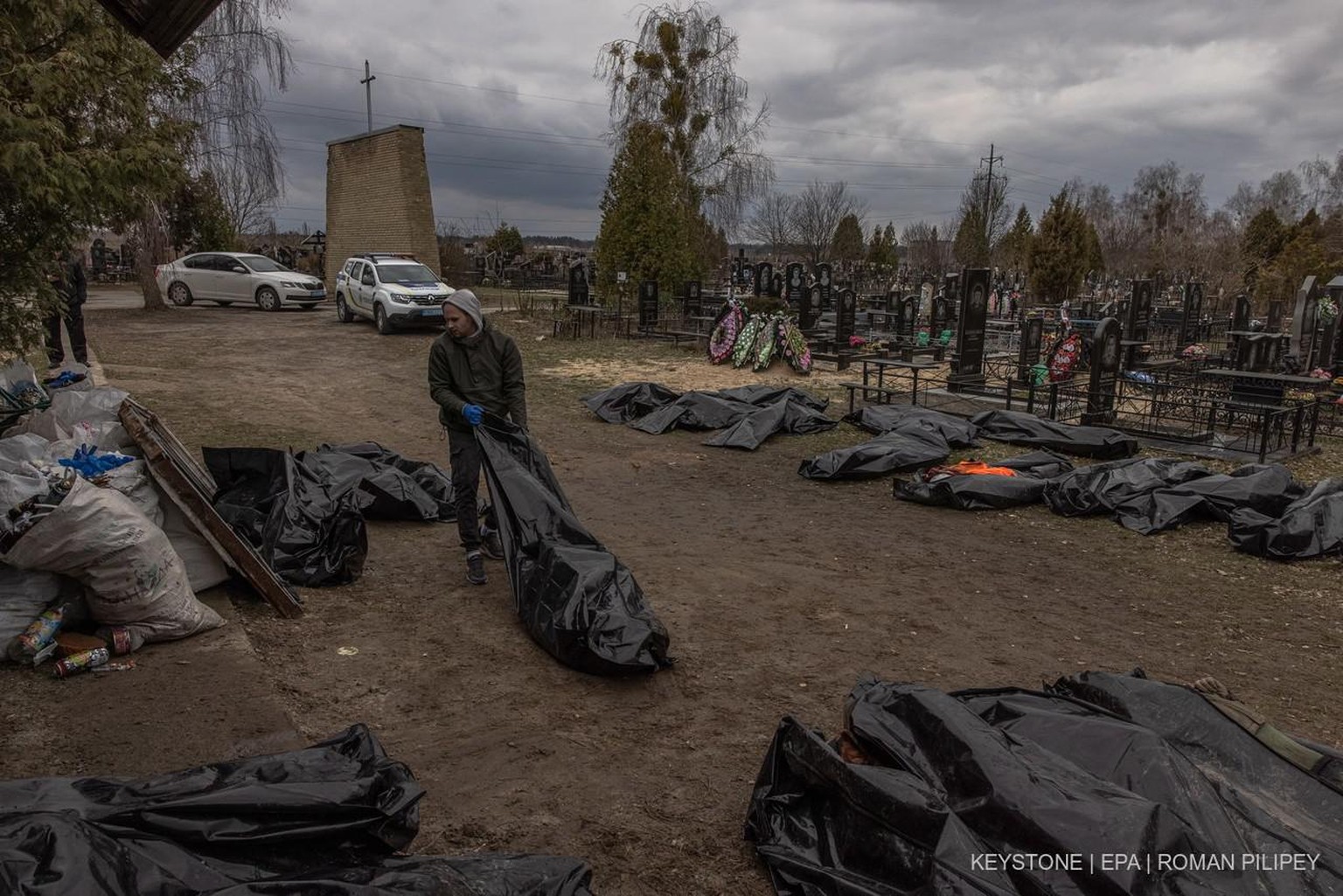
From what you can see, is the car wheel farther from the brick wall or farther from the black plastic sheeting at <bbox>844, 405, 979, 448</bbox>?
the black plastic sheeting at <bbox>844, 405, 979, 448</bbox>

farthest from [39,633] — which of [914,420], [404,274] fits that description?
[404,274]

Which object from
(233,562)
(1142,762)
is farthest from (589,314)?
(1142,762)

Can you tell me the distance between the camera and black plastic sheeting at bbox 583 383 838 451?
10.8 m

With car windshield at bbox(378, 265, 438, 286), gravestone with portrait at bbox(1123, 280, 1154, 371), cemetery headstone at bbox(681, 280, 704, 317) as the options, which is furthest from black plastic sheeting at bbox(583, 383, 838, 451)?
cemetery headstone at bbox(681, 280, 704, 317)

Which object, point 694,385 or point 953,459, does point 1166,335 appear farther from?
point 953,459

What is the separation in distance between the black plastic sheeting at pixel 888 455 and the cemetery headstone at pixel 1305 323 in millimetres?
9548

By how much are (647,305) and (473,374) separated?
56.4 ft

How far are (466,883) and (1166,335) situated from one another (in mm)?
25065

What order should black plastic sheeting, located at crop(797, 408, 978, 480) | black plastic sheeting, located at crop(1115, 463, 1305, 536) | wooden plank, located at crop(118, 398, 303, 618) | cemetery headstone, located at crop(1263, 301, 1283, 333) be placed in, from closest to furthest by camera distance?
wooden plank, located at crop(118, 398, 303, 618)
black plastic sheeting, located at crop(1115, 463, 1305, 536)
black plastic sheeting, located at crop(797, 408, 978, 480)
cemetery headstone, located at crop(1263, 301, 1283, 333)

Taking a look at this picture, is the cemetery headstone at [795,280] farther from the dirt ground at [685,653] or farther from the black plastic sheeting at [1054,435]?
the dirt ground at [685,653]

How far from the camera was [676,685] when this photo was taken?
4.33 metres

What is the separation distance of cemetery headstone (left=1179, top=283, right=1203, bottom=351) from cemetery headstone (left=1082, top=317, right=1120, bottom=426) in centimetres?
1187

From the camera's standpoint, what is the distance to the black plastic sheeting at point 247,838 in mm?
1785

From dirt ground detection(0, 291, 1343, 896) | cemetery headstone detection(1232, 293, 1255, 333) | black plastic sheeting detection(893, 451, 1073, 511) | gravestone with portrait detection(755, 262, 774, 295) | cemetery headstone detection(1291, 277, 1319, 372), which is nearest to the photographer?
dirt ground detection(0, 291, 1343, 896)
